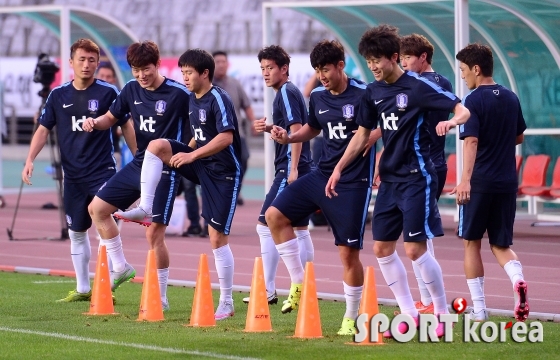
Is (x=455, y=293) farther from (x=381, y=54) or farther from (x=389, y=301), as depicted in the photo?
(x=381, y=54)

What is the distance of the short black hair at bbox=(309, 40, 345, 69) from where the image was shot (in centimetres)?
848

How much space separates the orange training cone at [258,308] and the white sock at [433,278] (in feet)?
3.88

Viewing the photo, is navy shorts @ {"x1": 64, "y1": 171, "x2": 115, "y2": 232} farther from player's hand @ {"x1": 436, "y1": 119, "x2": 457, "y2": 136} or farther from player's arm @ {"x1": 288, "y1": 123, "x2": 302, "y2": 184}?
player's hand @ {"x1": 436, "y1": 119, "x2": 457, "y2": 136}

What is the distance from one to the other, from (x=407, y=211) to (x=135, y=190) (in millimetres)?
2793

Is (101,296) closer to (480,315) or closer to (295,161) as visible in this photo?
(295,161)

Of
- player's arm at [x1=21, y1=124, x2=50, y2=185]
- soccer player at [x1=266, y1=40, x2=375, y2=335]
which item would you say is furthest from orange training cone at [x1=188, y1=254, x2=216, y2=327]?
player's arm at [x1=21, y1=124, x2=50, y2=185]

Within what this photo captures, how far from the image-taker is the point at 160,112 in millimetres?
9797

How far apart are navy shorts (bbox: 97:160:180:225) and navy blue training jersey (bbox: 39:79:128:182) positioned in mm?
635

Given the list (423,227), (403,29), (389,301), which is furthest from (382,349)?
(403,29)

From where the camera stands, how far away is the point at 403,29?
57.9ft

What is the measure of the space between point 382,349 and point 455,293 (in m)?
3.31

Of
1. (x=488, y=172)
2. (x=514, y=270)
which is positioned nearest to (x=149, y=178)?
(x=488, y=172)

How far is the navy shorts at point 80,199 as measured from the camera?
10531 mm

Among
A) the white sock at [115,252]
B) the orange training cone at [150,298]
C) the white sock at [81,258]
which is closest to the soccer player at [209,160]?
the orange training cone at [150,298]
